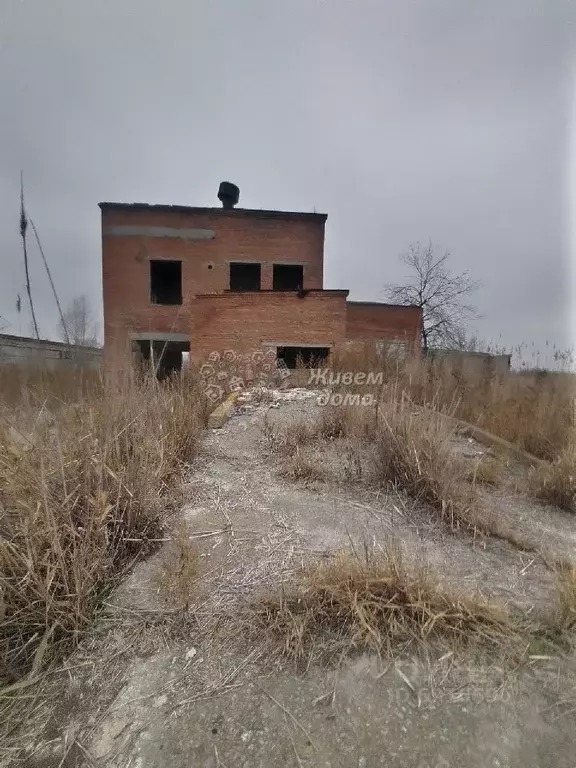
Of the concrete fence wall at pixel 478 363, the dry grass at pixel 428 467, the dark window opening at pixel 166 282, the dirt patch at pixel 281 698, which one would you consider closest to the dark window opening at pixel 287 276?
the dark window opening at pixel 166 282

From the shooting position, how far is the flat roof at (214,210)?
15.9m

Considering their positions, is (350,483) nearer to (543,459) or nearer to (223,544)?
(223,544)

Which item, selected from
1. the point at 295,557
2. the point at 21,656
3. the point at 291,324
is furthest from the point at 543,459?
the point at 291,324

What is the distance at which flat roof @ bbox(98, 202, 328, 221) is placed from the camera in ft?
52.1

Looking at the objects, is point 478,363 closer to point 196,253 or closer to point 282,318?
point 282,318

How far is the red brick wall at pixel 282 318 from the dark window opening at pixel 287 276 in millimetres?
6343

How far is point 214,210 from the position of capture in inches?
636

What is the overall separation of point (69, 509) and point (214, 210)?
17.1 meters

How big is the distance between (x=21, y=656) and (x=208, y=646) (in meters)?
0.72

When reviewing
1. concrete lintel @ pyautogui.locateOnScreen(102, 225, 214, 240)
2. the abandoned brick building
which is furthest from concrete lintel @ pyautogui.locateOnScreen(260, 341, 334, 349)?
concrete lintel @ pyautogui.locateOnScreen(102, 225, 214, 240)

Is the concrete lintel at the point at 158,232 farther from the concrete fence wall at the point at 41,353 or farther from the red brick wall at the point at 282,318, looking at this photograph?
the concrete fence wall at the point at 41,353

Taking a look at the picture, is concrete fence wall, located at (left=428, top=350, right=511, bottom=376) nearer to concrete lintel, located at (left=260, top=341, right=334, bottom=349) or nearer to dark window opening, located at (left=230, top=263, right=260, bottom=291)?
concrete lintel, located at (left=260, top=341, right=334, bottom=349)

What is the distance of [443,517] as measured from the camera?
244cm

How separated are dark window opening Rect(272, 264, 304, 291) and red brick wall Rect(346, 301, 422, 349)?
2.87m
